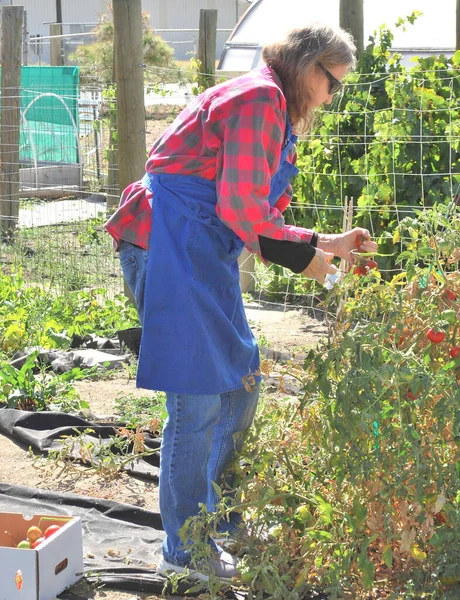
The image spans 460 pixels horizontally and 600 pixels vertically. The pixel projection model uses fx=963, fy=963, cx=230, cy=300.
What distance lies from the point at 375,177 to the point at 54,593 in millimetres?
4166

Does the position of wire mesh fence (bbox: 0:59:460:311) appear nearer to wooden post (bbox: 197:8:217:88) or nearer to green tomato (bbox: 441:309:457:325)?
wooden post (bbox: 197:8:217:88)

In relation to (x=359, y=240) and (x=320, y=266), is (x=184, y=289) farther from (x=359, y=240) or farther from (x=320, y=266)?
(x=359, y=240)

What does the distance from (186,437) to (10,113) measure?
626 centimetres

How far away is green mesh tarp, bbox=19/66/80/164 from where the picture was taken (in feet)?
36.8

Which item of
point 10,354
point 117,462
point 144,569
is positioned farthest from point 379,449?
point 10,354

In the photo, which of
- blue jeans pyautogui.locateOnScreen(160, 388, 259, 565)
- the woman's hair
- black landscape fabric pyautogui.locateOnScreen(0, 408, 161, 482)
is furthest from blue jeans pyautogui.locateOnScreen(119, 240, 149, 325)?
black landscape fabric pyautogui.locateOnScreen(0, 408, 161, 482)

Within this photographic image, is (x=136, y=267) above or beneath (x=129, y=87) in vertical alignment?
beneath

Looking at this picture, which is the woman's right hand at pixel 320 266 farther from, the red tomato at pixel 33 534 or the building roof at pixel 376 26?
the building roof at pixel 376 26

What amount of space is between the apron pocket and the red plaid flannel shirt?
0.09 m

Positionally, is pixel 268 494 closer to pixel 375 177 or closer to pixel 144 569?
pixel 144 569

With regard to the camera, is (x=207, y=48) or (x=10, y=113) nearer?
(x=207, y=48)

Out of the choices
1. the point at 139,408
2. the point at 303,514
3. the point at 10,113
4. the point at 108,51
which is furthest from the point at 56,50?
the point at 303,514

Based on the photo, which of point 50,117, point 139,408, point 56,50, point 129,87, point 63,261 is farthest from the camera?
point 56,50

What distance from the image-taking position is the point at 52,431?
14.4ft
